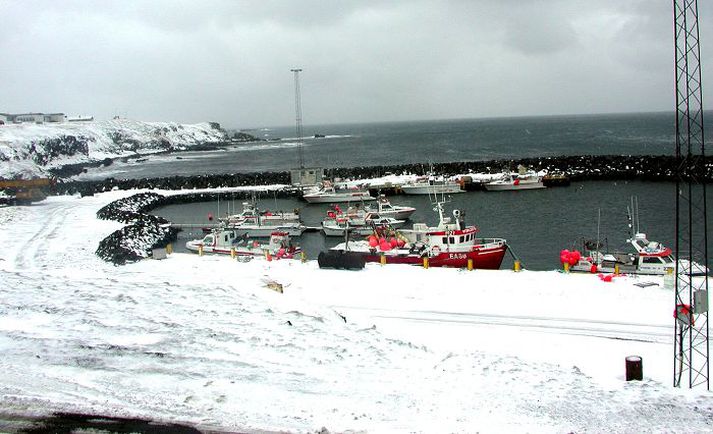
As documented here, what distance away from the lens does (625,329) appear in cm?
1559

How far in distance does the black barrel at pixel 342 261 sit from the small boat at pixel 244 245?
5.76 meters

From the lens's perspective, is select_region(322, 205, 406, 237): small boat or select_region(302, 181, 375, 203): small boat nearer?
select_region(322, 205, 406, 237): small boat

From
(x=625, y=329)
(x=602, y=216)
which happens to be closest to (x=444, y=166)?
(x=602, y=216)

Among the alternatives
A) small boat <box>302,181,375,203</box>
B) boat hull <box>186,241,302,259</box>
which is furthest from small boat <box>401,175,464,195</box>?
boat hull <box>186,241,302,259</box>

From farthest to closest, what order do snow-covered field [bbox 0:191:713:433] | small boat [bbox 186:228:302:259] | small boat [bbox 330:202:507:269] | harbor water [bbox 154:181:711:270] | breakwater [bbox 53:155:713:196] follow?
breakwater [bbox 53:155:713:196]
harbor water [bbox 154:181:711:270]
small boat [bbox 186:228:302:259]
small boat [bbox 330:202:507:269]
snow-covered field [bbox 0:191:713:433]

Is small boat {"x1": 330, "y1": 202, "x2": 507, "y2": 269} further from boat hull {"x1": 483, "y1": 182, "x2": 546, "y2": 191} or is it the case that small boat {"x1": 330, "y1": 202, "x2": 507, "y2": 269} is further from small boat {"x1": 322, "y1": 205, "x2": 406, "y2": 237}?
boat hull {"x1": 483, "y1": 182, "x2": 546, "y2": 191}

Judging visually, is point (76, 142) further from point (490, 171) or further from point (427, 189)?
point (490, 171)

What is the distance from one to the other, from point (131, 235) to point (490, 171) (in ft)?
157

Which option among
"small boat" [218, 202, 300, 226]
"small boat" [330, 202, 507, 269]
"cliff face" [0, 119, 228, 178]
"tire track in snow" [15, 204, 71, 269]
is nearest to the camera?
"small boat" [330, 202, 507, 269]

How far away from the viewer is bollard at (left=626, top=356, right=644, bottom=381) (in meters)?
11.9

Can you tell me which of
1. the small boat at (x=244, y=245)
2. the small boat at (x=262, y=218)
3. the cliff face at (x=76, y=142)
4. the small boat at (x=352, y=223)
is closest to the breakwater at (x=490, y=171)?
the cliff face at (x=76, y=142)

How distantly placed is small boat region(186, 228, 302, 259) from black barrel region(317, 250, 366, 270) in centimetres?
576

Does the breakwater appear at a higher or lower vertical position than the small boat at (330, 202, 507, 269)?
higher

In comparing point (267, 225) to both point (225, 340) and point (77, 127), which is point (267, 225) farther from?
point (77, 127)
